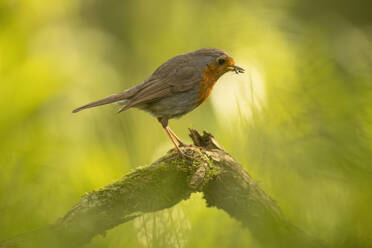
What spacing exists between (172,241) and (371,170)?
0.52 meters

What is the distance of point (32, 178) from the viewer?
1021 mm

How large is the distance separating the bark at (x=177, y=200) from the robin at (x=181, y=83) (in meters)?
0.85

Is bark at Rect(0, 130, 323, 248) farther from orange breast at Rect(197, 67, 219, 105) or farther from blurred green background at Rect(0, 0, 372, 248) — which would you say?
orange breast at Rect(197, 67, 219, 105)

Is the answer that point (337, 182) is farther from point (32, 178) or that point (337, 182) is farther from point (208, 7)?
point (208, 7)

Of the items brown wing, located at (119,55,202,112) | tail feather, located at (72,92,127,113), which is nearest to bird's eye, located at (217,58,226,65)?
brown wing, located at (119,55,202,112)

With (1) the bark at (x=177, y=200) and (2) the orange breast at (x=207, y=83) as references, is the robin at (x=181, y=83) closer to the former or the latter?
(2) the orange breast at (x=207, y=83)

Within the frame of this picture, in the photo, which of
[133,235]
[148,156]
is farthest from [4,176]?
[148,156]

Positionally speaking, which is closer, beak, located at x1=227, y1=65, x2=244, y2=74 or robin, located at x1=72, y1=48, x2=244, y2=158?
beak, located at x1=227, y1=65, x2=244, y2=74

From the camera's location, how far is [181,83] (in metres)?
3.60

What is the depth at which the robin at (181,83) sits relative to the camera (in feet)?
11.6

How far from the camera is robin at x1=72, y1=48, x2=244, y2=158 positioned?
3.54m

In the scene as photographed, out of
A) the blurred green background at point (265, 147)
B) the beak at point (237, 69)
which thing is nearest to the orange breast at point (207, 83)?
the beak at point (237, 69)

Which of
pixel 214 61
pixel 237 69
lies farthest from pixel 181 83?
pixel 237 69

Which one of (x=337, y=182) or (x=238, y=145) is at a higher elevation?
(x=238, y=145)
